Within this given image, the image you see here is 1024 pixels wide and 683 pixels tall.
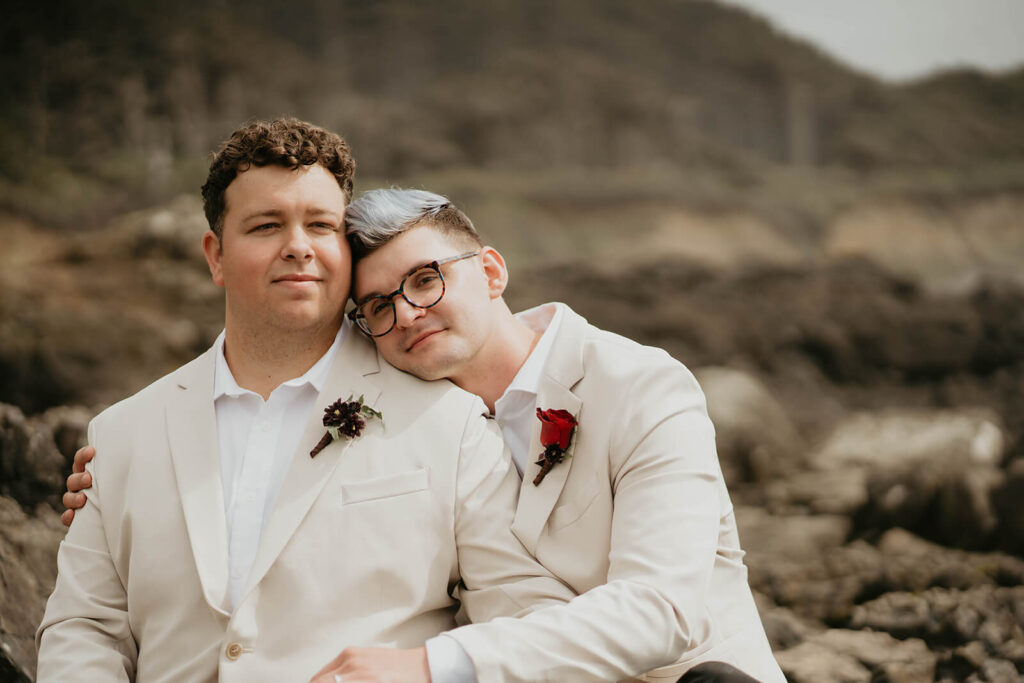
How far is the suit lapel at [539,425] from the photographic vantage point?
3.00 m

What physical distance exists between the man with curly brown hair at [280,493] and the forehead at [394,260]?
0.07m

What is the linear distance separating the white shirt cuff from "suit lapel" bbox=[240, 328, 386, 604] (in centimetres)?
63

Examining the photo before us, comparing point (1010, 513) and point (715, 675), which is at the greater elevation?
point (715, 675)

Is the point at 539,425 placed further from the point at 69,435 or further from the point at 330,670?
the point at 69,435

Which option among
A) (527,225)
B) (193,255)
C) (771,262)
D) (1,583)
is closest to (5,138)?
(193,255)

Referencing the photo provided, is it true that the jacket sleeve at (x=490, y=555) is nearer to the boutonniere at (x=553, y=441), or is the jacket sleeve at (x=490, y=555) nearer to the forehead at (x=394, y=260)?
the boutonniere at (x=553, y=441)

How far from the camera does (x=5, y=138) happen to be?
11.8m

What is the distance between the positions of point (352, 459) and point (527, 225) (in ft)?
35.4

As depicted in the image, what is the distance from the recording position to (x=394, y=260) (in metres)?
3.26

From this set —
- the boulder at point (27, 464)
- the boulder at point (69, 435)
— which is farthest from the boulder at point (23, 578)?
the boulder at point (69, 435)

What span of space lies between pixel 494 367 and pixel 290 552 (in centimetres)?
105

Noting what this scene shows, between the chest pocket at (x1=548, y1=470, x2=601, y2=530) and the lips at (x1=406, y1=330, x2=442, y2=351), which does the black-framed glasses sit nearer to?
the lips at (x1=406, y1=330, x2=442, y2=351)

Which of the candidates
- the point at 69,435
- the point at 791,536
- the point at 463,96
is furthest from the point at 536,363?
the point at 463,96

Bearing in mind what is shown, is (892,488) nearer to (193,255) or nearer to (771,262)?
(771,262)
